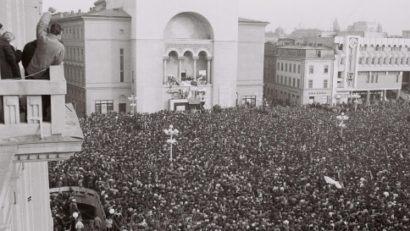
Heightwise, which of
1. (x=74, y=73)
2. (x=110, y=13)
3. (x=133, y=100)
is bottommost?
(x=133, y=100)

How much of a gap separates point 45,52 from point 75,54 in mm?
40577

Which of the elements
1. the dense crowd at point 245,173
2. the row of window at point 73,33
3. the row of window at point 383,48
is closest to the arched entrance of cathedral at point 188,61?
the row of window at point 73,33

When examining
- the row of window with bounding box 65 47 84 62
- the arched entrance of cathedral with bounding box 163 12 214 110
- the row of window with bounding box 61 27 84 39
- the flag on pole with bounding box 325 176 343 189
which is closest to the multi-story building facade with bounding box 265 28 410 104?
the arched entrance of cathedral with bounding box 163 12 214 110

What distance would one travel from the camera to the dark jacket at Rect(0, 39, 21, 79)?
209 inches

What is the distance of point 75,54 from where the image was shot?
44.0m

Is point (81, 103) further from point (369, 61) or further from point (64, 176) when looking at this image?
point (369, 61)

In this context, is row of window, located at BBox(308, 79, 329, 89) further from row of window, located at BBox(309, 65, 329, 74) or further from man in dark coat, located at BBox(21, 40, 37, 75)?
man in dark coat, located at BBox(21, 40, 37, 75)

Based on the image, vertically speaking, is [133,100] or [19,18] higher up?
[19,18]

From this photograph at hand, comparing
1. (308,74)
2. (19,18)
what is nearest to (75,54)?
(308,74)

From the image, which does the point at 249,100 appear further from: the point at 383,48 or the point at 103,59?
the point at 383,48

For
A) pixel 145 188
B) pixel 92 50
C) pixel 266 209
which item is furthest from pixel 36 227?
pixel 92 50

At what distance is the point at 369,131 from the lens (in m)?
28.5

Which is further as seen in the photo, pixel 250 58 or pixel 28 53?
pixel 250 58

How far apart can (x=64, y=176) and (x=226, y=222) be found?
7.26 meters
